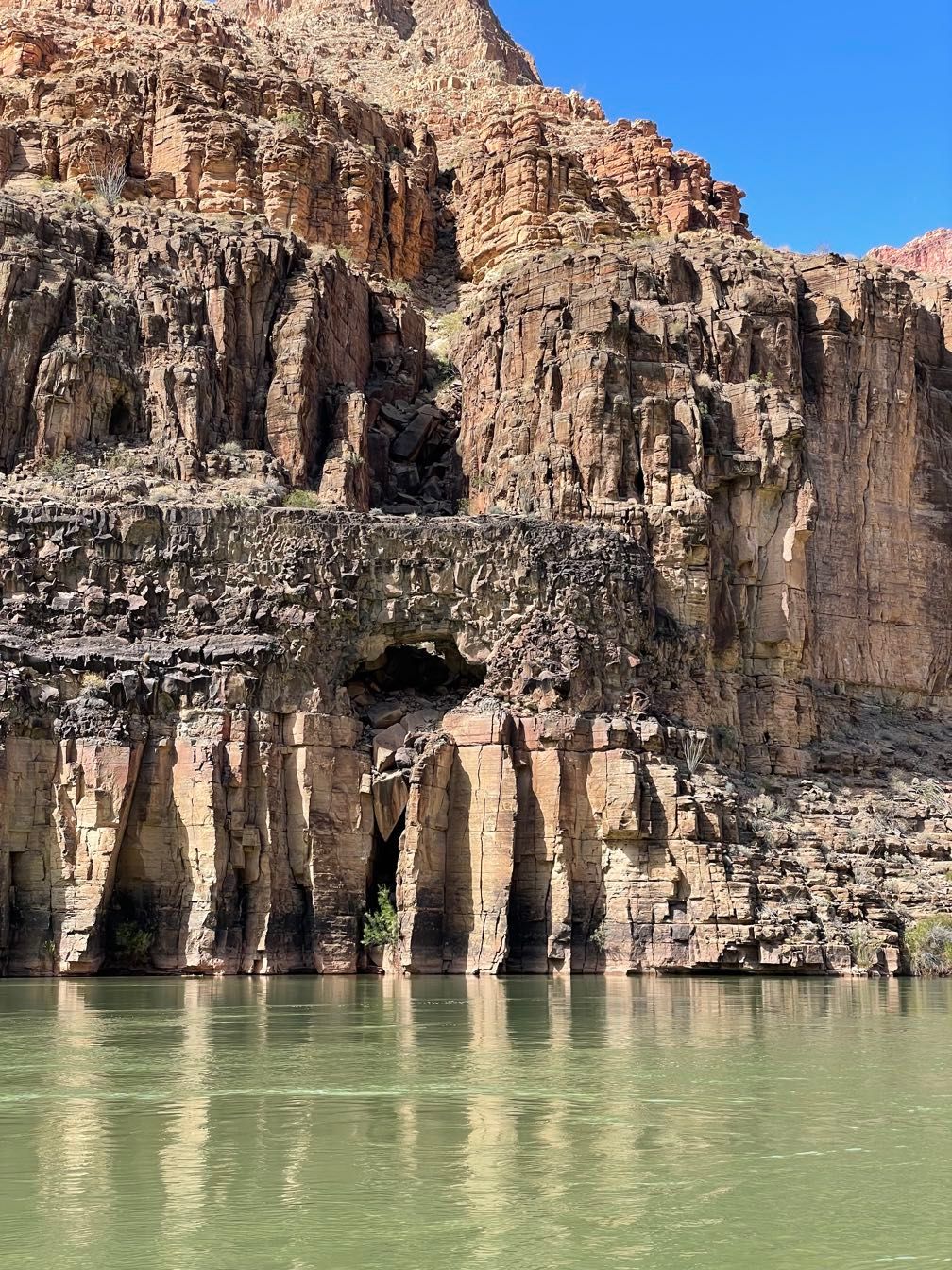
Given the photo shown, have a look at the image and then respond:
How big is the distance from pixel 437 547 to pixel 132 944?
59.5ft

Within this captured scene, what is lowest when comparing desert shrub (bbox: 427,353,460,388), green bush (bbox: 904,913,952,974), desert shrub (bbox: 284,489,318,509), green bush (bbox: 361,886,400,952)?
green bush (bbox: 904,913,952,974)

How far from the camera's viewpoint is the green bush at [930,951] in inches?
2201

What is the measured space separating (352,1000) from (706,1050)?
53.3 ft

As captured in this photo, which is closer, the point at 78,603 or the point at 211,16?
the point at 78,603

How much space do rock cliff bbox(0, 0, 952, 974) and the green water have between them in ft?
62.2

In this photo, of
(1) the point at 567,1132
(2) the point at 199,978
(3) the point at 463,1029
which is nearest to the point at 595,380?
(2) the point at 199,978

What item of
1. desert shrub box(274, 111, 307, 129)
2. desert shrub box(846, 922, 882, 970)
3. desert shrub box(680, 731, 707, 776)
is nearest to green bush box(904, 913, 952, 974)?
desert shrub box(846, 922, 882, 970)

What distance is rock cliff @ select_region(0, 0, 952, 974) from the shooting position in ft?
191

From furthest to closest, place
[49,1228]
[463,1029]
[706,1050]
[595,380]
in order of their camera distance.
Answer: [595,380] < [463,1029] < [706,1050] < [49,1228]

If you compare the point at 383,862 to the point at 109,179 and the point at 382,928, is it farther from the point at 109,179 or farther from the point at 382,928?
the point at 109,179

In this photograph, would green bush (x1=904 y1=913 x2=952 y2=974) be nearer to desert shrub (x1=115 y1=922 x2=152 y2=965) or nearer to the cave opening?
desert shrub (x1=115 y1=922 x2=152 y2=965)

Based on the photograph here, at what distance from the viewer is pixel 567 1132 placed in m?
22.3

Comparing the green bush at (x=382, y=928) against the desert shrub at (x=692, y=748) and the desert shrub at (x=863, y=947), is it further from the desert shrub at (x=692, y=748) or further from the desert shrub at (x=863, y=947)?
the desert shrub at (x=863, y=947)

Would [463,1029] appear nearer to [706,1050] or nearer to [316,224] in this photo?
[706,1050]
